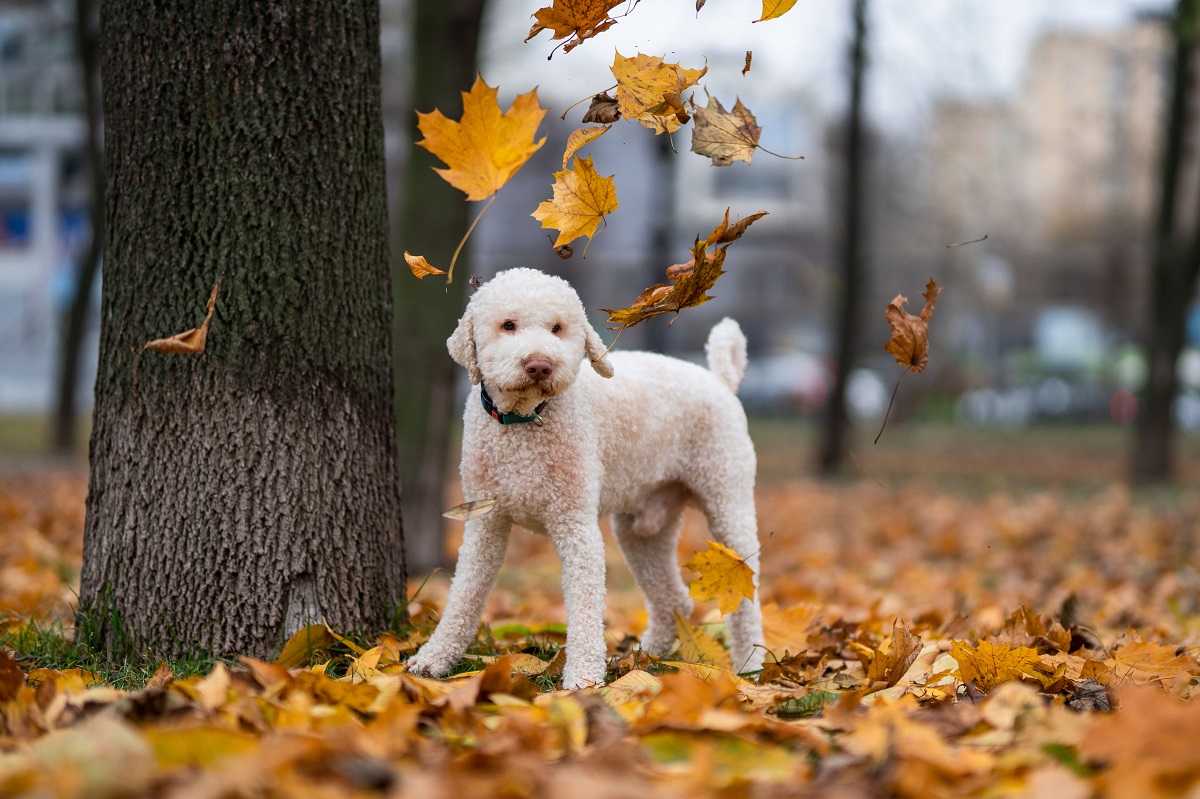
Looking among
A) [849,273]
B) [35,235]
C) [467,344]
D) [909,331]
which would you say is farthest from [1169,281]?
[35,235]

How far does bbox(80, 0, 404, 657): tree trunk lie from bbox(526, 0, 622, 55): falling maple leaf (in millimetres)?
717

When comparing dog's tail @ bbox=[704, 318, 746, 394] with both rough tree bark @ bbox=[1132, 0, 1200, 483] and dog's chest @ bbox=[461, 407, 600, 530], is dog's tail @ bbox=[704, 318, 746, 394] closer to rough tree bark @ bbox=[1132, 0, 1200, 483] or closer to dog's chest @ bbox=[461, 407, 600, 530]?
dog's chest @ bbox=[461, 407, 600, 530]

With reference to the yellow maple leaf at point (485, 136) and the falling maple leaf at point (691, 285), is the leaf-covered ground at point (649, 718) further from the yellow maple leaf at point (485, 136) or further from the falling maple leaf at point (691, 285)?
the yellow maple leaf at point (485, 136)

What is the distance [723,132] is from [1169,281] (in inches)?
398

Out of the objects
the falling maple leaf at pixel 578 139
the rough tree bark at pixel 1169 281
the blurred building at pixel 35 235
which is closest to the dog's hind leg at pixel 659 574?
the falling maple leaf at pixel 578 139

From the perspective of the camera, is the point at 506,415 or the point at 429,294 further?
the point at 429,294

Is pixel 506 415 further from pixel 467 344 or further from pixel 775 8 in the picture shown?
pixel 775 8

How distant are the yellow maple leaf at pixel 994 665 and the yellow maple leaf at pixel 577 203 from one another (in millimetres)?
1497

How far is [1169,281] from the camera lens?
11.2 meters

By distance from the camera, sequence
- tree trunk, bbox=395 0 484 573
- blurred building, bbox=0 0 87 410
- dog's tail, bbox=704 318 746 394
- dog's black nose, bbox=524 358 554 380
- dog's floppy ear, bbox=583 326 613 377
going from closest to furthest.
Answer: dog's black nose, bbox=524 358 554 380
dog's floppy ear, bbox=583 326 613 377
dog's tail, bbox=704 318 746 394
tree trunk, bbox=395 0 484 573
blurred building, bbox=0 0 87 410

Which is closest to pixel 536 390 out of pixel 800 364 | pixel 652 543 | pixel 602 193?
pixel 602 193

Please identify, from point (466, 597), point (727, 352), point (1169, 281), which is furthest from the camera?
point (1169, 281)

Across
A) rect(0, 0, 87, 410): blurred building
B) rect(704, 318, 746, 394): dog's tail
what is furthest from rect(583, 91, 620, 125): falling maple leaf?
rect(0, 0, 87, 410): blurred building

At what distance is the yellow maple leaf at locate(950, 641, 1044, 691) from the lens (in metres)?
2.72
